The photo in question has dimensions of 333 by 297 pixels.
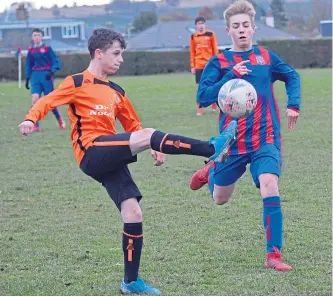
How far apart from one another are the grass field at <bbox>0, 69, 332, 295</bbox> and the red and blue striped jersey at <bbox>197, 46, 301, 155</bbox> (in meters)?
0.95

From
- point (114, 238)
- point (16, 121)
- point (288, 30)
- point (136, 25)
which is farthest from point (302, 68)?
point (136, 25)

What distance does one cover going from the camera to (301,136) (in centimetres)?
1473

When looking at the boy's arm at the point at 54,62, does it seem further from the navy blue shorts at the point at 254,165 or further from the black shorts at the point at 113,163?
the black shorts at the point at 113,163

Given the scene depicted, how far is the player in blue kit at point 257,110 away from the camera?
6.51 m

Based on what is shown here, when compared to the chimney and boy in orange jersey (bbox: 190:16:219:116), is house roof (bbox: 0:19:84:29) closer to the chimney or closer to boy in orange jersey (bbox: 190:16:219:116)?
the chimney

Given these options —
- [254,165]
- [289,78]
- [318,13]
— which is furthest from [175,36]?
[254,165]

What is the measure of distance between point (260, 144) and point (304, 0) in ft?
298

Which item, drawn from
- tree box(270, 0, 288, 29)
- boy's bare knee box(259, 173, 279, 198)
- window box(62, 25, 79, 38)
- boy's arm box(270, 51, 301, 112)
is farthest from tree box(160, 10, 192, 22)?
boy's bare knee box(259, 173, 279, 198)

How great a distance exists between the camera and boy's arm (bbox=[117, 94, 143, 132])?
6.11 metres

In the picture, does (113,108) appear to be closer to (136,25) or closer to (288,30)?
(288,30)

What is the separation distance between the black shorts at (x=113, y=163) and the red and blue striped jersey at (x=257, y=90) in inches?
44.0

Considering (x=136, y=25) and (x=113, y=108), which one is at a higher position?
(x=113, y=108)

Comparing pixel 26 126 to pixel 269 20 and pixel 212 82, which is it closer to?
pixel 212 82

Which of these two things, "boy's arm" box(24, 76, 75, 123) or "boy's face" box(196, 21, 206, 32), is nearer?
"boy's arm" box(24, 76, 75, 123)
